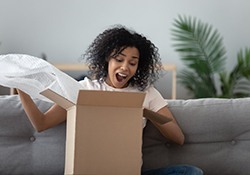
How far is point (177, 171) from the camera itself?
5.81 ft

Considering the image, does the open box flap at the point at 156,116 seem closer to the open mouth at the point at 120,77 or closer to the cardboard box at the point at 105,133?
the cardboard box at the point at 105,133

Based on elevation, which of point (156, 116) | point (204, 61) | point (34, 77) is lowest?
point (204, 61)

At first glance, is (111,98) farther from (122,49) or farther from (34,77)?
(122,49)

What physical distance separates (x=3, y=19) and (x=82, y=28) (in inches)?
24.1

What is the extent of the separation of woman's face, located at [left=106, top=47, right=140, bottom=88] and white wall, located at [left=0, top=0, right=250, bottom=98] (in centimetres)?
197

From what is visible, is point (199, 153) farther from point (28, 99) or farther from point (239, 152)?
point (28, 99)

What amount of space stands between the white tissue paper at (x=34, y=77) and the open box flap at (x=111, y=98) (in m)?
0.09

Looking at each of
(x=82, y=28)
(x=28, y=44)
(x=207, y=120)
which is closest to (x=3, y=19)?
(x=28, y=44)

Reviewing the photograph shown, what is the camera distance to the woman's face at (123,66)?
1.86m

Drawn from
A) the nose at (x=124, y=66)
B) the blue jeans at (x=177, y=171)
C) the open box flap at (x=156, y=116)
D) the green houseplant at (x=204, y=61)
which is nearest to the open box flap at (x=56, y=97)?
the open box flap at (x=156, y=116)

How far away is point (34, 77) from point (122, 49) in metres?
0.42

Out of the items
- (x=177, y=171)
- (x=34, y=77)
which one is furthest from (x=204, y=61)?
(x=34, y=77)

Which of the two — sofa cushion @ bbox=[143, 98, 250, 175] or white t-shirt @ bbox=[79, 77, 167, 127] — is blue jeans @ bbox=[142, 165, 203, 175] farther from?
white t-shirt @ bbox=[79, 77, 167, 127]

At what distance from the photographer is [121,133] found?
1.46 m
